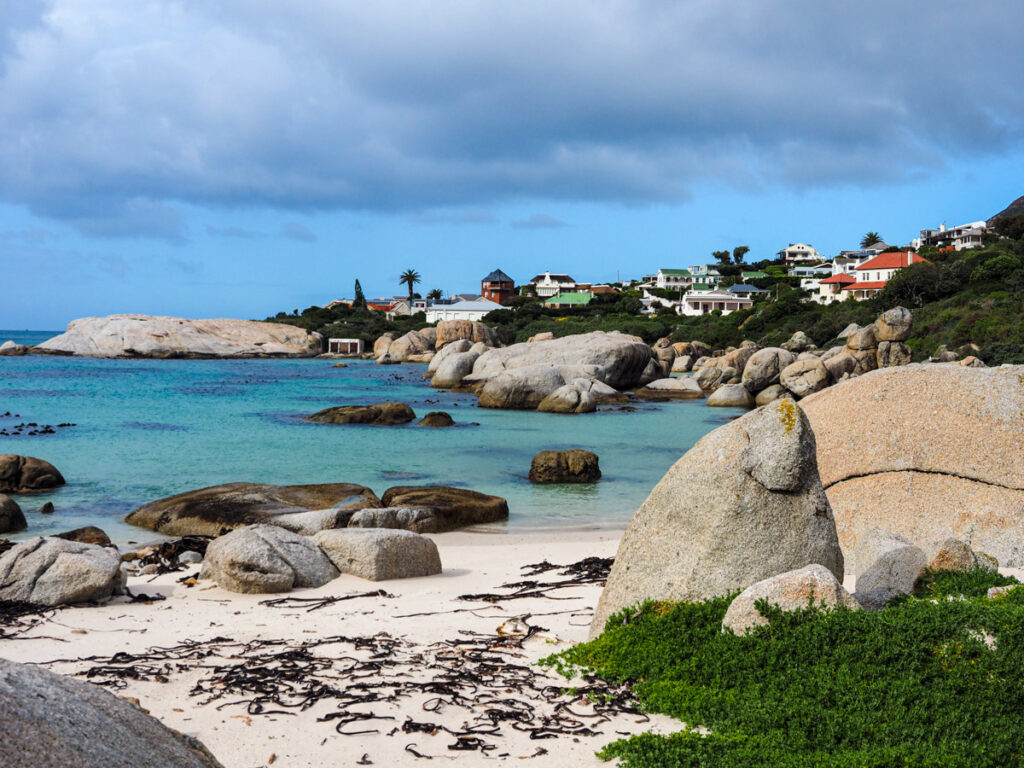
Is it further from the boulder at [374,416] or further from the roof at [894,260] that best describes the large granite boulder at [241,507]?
the roof at [894,260]

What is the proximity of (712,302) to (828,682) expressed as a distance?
105037mm

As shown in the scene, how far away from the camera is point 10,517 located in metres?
15.2

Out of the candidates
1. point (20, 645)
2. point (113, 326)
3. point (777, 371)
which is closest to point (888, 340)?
point (777, 371)

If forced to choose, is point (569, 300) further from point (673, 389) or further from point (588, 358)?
point (673, 389)

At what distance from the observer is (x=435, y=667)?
6.75m

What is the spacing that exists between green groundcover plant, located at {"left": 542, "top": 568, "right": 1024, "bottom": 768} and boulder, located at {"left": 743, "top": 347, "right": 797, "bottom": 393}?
38314 mm

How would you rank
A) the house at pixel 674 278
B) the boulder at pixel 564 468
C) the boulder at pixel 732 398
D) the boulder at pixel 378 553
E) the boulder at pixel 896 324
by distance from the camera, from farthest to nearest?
the house at pixel 674 278 → the boulder at pixel 896 324 → the boulder at pixel 732 398 → the boulder at pixel 564 468 → the boulder at pixel 378 553

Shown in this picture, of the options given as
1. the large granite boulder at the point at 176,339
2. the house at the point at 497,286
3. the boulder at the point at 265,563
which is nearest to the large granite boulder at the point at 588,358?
the boulder at the point at 265,563

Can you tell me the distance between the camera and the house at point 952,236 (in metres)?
112

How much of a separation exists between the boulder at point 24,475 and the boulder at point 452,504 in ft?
28.4

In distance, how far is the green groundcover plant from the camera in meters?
4.92

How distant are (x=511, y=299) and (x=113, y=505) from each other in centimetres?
12040

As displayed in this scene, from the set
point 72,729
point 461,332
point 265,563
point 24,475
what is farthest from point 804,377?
point 72,729

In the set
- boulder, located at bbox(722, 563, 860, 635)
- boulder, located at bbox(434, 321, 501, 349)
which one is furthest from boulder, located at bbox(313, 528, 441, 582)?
boulder, located at bbox(434, 321, 501, 349)
